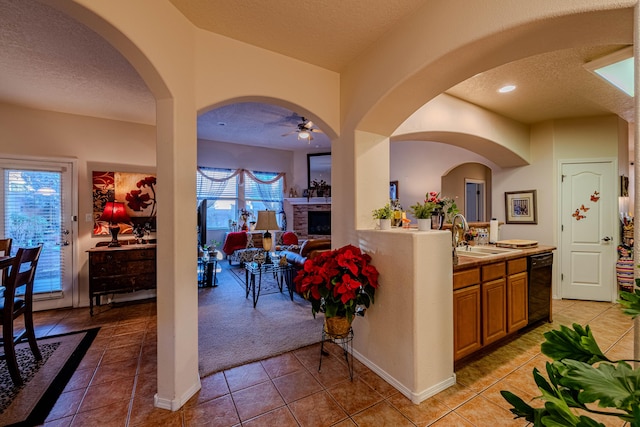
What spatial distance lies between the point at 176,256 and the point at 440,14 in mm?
2390

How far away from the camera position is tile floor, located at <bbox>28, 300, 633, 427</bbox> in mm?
1751

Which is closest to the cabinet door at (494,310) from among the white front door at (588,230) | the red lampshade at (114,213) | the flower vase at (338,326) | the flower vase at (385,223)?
the flower vase at (385,223)

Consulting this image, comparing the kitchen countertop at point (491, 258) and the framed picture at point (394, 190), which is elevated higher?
the framed picture at point (394, 190)

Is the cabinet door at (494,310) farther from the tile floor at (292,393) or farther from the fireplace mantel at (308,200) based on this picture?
the fireplace mantel at (308,200)

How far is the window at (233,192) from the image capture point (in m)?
6.60

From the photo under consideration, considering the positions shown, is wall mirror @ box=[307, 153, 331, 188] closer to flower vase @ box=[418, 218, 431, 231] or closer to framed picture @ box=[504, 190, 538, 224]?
framed picture @ box=[504, 190, 538, 224]

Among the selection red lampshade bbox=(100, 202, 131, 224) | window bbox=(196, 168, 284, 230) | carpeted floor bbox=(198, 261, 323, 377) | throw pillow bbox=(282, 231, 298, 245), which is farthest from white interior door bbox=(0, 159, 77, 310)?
throw pillow bbox=(282, 231, 298, 245)

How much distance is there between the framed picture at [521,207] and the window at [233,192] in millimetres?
5122

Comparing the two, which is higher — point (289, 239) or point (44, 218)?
point (44, 218)

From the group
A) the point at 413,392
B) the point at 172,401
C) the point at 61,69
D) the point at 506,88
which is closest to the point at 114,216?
the point at 61,69

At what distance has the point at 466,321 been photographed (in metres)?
2.27

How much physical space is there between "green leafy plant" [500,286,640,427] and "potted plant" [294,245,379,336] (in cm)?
129

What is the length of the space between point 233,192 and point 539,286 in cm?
621

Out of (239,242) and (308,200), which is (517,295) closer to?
(308,200)
